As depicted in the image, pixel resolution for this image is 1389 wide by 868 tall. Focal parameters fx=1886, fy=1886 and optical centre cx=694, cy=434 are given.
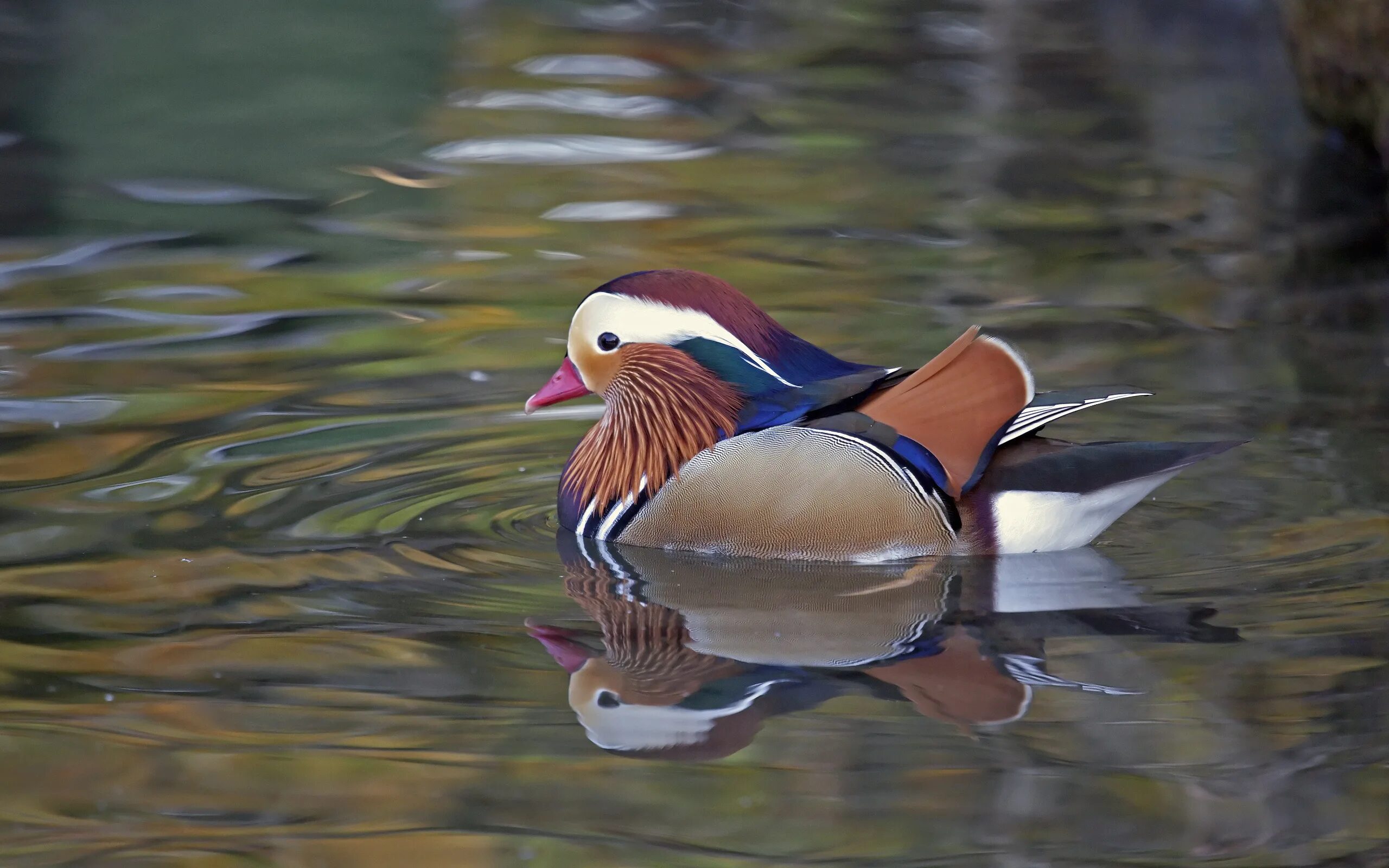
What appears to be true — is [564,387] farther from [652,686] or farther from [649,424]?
Answer: [652,686]

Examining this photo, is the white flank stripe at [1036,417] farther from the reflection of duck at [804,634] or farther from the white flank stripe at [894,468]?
the reflection of duck at [804,634]

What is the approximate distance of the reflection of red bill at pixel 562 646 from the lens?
4.05 m

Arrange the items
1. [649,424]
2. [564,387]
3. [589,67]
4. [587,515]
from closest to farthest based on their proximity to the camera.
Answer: [649,424], [587,515], [564,387], [589,67]

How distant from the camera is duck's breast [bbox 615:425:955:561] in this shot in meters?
4.43

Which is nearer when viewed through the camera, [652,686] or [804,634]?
[652,686]

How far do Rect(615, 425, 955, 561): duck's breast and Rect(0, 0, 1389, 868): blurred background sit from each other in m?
0.15

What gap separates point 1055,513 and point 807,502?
0.60m

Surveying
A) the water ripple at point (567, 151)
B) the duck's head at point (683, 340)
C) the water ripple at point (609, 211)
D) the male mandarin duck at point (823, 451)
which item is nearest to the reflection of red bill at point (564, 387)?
the duck's head at point (683, 340)

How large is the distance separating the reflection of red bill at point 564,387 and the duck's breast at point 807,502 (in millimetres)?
507

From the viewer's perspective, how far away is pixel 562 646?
414 centimetres

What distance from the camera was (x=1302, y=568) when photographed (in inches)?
176

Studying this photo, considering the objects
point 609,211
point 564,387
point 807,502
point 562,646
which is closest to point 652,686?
point 562,646

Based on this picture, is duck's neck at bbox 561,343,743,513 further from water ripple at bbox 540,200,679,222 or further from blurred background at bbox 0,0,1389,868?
water ripple at bbox 540,200,679,222

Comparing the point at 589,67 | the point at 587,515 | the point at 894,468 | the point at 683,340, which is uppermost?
the point at 683,340
